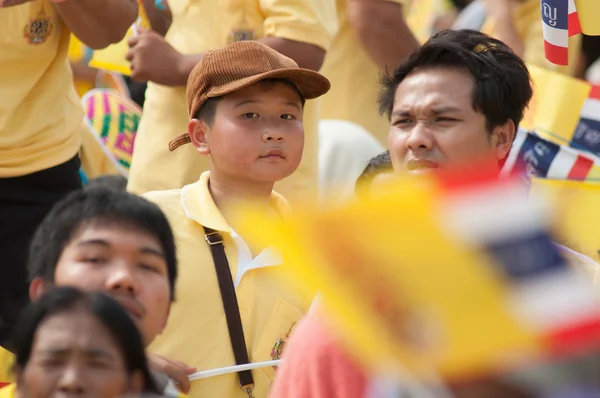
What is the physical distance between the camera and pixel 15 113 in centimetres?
366

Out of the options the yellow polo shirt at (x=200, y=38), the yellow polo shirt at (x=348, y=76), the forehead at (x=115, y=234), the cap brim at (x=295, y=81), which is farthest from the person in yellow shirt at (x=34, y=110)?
the yellow polo shirt at (x=348, y=76)

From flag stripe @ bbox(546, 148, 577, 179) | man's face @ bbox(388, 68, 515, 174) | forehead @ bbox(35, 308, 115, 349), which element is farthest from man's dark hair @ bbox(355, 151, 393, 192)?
forehead @ bbox(35, 308, 115, 349)

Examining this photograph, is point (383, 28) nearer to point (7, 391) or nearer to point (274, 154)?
point (274, 154)

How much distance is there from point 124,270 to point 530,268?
4.51 ft

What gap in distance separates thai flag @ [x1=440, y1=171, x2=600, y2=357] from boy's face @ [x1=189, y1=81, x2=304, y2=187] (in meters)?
2.15

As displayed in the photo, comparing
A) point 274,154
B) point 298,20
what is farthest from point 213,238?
point 298,20

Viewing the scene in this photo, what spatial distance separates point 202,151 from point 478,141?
32.0 inches

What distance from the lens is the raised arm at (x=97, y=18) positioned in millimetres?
3645

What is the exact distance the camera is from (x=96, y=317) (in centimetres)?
195

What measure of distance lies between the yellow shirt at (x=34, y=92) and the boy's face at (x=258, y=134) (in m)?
0.62

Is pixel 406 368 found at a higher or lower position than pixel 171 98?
lower

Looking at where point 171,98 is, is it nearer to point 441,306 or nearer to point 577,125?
point 577,125

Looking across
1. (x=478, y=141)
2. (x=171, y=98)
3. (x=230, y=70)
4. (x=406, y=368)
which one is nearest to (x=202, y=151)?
(x=230, y=70)

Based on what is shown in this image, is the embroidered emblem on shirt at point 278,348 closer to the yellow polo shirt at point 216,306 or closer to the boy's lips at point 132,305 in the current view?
the yellow polo shirt at point 216,306
